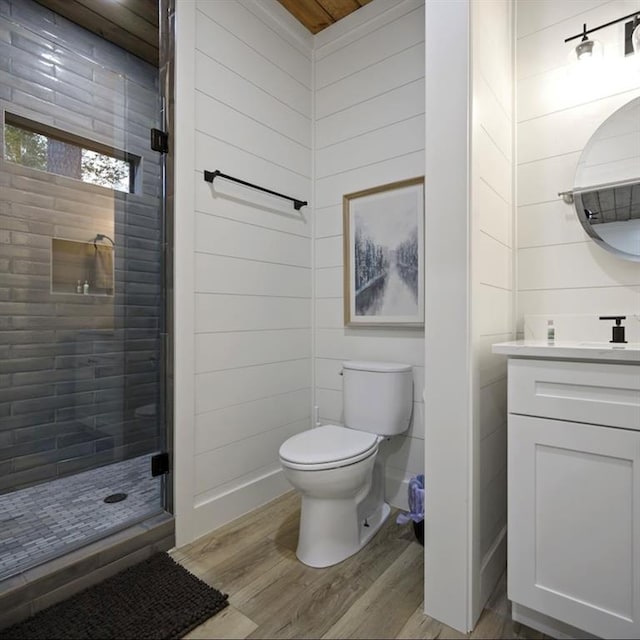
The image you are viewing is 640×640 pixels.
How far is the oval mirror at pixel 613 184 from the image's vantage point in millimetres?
1468

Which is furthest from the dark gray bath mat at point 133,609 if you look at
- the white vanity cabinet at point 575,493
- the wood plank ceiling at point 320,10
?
the wood plank ceiling at point 320,10

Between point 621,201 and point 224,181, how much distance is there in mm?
1690

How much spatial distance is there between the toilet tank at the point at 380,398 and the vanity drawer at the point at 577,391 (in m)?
0.74

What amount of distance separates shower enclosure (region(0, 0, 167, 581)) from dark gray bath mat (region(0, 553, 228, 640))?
0.27 metres

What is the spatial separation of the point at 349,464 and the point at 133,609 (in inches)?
34.6

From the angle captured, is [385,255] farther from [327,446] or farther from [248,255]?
[327,446]

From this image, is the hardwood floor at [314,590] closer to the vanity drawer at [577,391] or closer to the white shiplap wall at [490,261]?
the white shiplap wall at [490,261]

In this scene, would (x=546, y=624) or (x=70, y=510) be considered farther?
(x=70, y=510)

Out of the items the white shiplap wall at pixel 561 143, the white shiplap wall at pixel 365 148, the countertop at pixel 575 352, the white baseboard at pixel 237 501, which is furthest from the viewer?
the white shiplap wall at pixel 365 148

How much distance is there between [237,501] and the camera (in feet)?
6.39

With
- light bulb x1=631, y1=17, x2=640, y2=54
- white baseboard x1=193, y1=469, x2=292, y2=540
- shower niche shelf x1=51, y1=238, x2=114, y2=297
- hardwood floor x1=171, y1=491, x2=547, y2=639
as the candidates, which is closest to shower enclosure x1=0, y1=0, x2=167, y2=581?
shower niche shelf x1=51, y1=238, x2=114, y2=297

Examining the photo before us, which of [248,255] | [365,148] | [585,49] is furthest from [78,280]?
[585,49]

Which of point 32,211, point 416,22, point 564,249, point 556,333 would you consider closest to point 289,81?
point 416,22

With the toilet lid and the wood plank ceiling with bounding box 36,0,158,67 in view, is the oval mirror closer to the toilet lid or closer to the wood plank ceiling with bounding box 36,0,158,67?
the toilet lid
